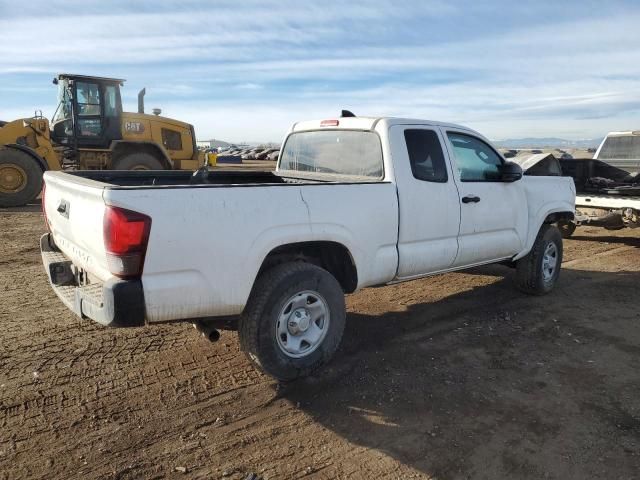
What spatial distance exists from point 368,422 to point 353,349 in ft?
3.66

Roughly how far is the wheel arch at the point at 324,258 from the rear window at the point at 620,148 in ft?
31.4

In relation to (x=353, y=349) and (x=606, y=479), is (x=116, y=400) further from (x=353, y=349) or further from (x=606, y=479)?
(x=606, y=479)

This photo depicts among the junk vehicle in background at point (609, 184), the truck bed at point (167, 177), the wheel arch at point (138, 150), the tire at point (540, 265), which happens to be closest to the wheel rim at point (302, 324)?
the truck bed at point (167, 177)

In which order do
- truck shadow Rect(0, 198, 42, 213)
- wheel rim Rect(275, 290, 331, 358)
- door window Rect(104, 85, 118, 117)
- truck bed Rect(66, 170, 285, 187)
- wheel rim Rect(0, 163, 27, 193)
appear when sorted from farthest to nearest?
1. door window Rect(104, 85, 118, 117)
2. wheel rim Rect(0, 163, 27, 193)
3. truck shadow Rect(0, 198, 42, 213)
4. truck bed Rect(66, 170, 285, 187)
5. wheel rim Rect(275, 290, 331, 358)

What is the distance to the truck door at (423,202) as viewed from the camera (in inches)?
174

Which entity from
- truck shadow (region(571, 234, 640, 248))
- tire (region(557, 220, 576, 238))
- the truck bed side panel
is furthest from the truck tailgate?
truck shadow (region(571, 234, 640, 248))

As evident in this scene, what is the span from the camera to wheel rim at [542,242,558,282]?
6.08 meters

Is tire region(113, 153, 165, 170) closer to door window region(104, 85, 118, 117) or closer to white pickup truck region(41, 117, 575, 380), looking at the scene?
door window region(104, 85, 118, 117)

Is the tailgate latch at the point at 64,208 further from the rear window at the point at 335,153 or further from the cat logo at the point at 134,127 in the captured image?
the cat logo at the point at 134,127

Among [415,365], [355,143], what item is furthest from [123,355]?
[355,143]

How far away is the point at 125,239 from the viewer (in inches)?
117

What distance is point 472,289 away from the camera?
21.0ft

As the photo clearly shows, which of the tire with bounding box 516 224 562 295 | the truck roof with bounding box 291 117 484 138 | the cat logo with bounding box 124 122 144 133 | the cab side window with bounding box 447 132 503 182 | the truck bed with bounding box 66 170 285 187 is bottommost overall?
the tire with bounding box 516 224 562 295

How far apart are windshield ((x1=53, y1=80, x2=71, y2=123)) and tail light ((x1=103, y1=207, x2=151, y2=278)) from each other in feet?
41.6
